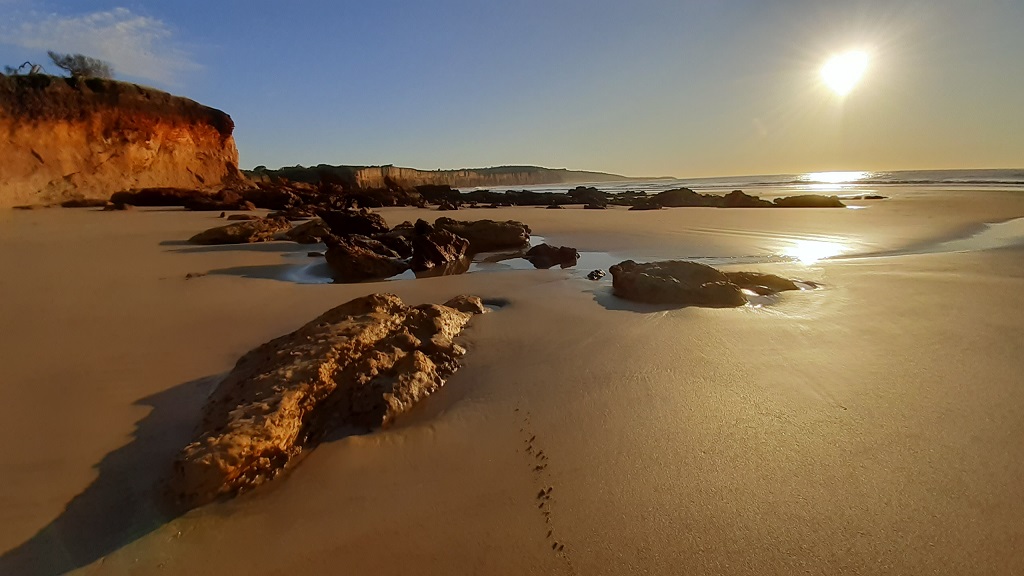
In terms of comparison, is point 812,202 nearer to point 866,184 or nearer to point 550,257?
point 550,257

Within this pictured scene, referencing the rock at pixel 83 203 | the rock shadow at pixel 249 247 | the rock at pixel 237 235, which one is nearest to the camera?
the rock shadow at pixel 249 247

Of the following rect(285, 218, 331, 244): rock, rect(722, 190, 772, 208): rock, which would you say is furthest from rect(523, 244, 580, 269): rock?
rect(722, 190, 772, 208): rock

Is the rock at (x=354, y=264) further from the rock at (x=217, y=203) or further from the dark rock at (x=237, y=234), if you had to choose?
the rock at (x=217, y=203)

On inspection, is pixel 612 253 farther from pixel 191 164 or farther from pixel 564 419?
pixel 191 164

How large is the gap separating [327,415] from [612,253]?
5.50 meters

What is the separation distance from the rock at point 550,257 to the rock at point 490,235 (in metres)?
1.84

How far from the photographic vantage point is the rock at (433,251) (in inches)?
233

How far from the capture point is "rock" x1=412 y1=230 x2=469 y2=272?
591cm

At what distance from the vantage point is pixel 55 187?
14.1m

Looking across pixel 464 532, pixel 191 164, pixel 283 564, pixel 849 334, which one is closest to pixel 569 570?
pixel 464 532

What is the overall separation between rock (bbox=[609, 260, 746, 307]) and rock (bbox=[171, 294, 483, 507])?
5.35ft

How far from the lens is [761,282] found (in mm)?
4266

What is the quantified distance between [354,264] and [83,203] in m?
13.7

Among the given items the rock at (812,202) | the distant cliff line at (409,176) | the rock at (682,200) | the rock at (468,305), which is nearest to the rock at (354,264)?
the rock at (468,305)
